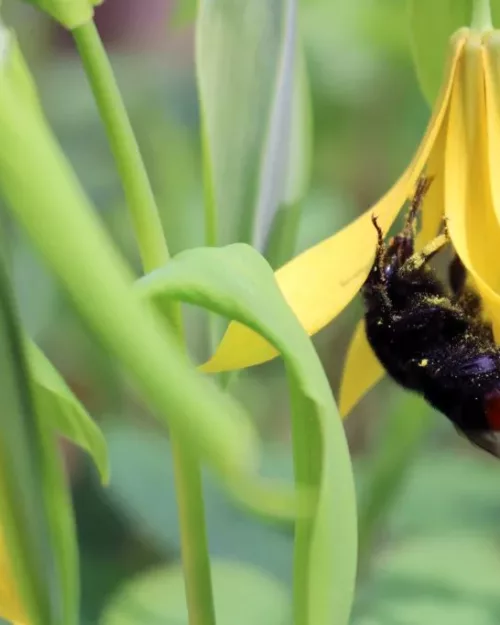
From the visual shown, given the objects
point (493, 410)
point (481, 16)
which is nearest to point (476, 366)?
point (493, 410)

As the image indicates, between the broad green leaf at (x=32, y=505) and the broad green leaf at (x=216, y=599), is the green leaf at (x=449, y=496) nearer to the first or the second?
the broad green leaf at (x=216, y=599)

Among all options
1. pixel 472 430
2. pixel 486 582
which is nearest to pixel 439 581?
pixel 486 582

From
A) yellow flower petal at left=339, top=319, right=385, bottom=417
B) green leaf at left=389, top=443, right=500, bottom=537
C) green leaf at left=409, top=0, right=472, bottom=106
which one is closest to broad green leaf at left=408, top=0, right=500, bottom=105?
green leaf at left=409, top=0, right=472, bottom=106

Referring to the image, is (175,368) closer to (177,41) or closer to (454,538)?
(177,41)

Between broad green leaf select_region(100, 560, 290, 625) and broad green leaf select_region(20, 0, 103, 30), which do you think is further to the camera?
broad green leaf select_region(100, 560, 290, 625)

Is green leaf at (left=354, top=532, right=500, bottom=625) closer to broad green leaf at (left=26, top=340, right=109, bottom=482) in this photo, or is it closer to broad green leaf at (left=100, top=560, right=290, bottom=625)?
broad green leaf at (left=100, top=560, right=290, bottom=625)

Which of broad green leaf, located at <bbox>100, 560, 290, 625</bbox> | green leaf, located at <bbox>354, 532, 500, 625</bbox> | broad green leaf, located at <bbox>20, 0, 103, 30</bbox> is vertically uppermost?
broad green leaf, located at <bbox>20, 0, 103, 30</bbox>
